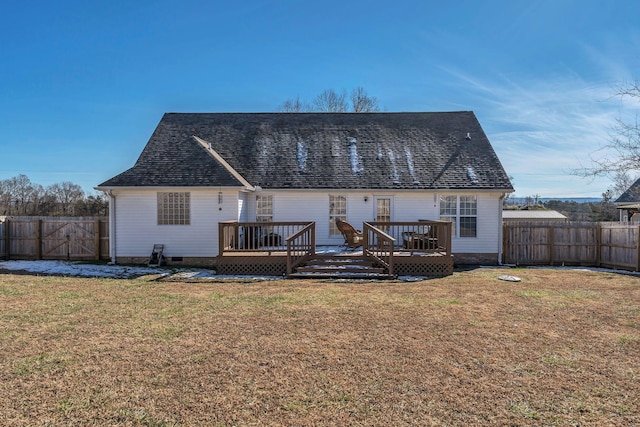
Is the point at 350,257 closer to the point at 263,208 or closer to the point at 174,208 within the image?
the point at 263,208

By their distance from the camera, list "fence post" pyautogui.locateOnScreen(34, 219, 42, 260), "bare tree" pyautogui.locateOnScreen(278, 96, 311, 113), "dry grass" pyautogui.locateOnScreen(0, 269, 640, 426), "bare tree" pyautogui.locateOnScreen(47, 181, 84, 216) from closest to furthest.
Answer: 1. "dry grass" pyautogui.locateOnScreen(0, 269, 640, 426)
2. "fence post" pyautogui.locateOnScreen(34, 219, 42, 260)
3. "bare tree" pyautogui.locateOnScreen(278, 96, 311, 113)
4. "bare tree" pyautogui.locateOnScreen(47, 181, 84, 216)

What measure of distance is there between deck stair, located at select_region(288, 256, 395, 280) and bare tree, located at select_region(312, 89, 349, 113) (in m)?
19.6

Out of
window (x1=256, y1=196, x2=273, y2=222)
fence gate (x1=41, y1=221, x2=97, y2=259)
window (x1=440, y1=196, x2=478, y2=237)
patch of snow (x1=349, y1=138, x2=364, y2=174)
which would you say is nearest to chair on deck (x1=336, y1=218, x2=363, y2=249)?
patch of snow (x1=349, y1=138, x2=364, y2=174)

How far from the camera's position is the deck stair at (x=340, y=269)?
10.9m

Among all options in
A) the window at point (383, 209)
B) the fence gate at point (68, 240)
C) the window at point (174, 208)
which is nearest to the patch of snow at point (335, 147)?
the window at point (383, 209)

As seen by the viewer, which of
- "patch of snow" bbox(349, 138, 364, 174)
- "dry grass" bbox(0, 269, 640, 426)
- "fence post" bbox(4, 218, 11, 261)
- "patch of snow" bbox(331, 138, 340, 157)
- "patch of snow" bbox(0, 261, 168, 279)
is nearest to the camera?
"dry grass" bbox(0, 269, 640, 426)

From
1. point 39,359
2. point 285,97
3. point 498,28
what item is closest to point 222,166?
point 39,359

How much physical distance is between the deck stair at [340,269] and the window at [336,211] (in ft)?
8.52

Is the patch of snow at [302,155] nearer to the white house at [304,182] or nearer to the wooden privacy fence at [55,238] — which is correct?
the white house at [304,182]

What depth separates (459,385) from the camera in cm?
404

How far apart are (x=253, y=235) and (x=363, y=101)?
20.9 m

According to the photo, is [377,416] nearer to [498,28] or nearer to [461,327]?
[461,327]

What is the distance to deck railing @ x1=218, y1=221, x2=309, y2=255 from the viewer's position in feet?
38.0

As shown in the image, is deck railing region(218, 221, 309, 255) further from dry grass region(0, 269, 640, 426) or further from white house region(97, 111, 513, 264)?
dry grass region(0, 269, 640, 426)
